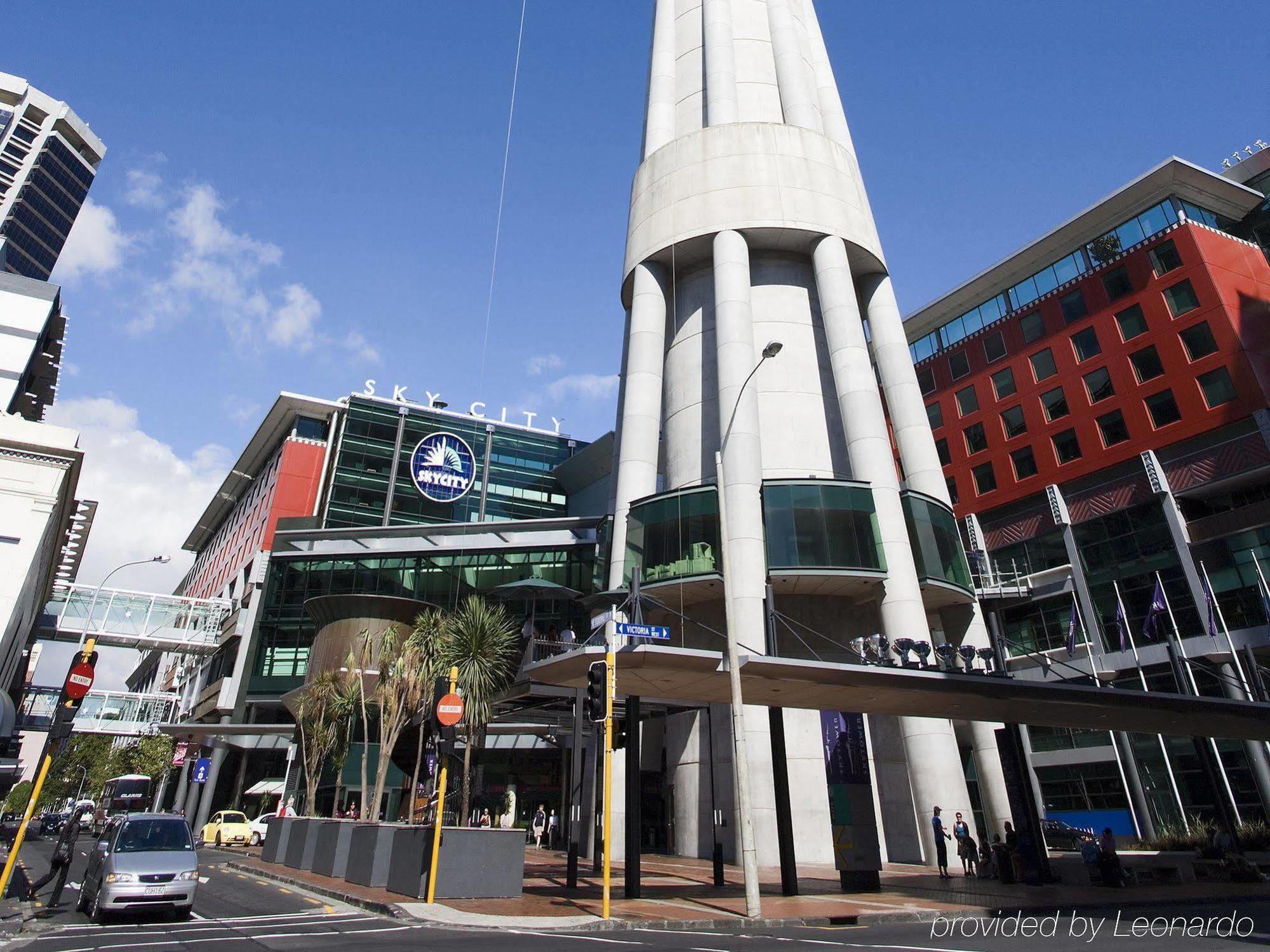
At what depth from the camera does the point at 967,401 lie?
61312 millimetres

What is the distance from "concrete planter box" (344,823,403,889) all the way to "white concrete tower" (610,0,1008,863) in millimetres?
13078

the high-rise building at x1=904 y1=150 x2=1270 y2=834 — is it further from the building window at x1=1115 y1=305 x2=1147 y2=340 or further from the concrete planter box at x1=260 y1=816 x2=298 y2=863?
the concrete planter box at x1=260 y1=816 x2=298 y2=863

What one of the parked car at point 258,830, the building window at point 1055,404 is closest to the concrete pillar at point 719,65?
the building window at point 1055,404

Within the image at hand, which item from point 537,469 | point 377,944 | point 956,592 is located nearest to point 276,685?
point 537,469

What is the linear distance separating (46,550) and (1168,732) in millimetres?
46621

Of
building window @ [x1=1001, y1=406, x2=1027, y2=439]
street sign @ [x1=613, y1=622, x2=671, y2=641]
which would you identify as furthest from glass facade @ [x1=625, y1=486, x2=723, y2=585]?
building window @ [x1=1001, y1=406, x2=1027, y2=439]

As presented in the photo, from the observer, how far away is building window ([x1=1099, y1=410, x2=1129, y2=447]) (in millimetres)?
49625

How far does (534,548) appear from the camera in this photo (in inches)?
2227

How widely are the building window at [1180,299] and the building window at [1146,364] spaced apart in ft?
7.89

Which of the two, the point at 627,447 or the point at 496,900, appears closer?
the point at 496,900

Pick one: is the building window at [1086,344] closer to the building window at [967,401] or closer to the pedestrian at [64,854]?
the building window at [967,401]

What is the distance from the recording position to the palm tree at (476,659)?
2348 centimetres

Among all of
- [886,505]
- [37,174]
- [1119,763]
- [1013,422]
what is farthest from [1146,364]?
[37,174]

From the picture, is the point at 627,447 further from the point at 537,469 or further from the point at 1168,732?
the point at 537,469
